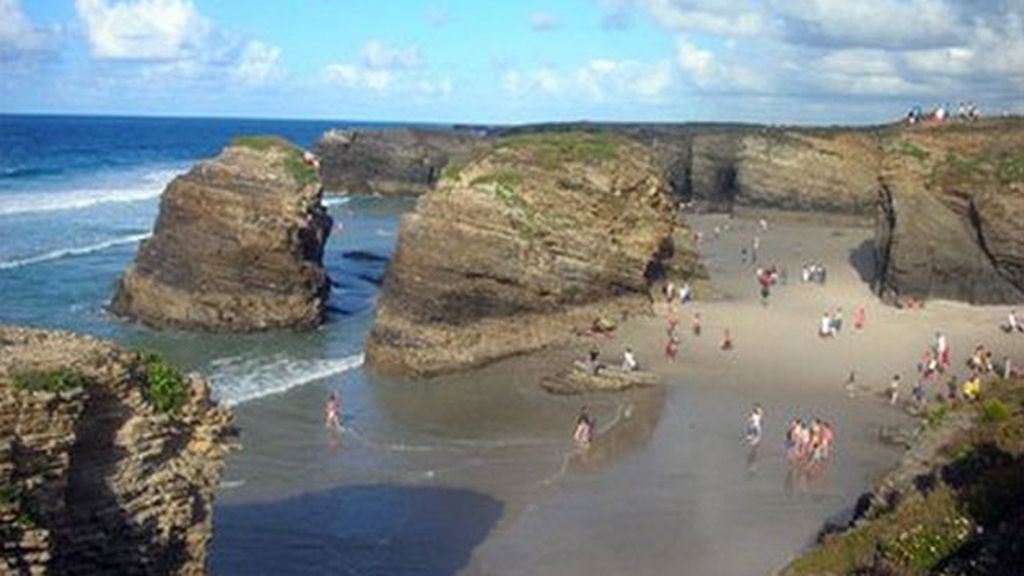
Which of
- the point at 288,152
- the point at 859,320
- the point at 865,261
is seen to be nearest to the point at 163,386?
the point at 288,152

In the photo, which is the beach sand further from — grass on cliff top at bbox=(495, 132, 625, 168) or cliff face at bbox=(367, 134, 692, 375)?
grass on cliff top at bbox=(495, 132, 625, 168)

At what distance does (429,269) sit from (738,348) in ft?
33.9

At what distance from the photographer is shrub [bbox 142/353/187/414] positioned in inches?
542

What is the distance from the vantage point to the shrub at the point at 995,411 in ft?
56.1

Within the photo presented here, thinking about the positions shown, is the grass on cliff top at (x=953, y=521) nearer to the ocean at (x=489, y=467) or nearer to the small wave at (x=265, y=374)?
the ocean at (x=489, y=467)

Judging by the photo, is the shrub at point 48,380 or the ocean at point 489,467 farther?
the ocean at point 489,467

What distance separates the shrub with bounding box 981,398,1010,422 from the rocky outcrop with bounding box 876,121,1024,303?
99.8 feet

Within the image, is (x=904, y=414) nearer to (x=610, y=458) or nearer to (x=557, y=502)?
(x=610, y=458)

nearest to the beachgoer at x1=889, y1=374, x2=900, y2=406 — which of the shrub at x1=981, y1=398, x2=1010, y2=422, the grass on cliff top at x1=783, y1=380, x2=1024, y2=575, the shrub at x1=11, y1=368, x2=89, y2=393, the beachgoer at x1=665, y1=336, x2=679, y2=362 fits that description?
the beachgoer at x1=665, y1=336, x2=679, y2=362

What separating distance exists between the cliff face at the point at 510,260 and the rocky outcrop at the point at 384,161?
6355cm

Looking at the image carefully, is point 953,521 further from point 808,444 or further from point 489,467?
point 808,444

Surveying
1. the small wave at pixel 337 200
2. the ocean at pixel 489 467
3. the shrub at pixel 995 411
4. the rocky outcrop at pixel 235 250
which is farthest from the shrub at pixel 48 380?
the small wave at pixel 337 200

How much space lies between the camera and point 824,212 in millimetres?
74875

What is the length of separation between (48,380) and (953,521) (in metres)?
9.58
